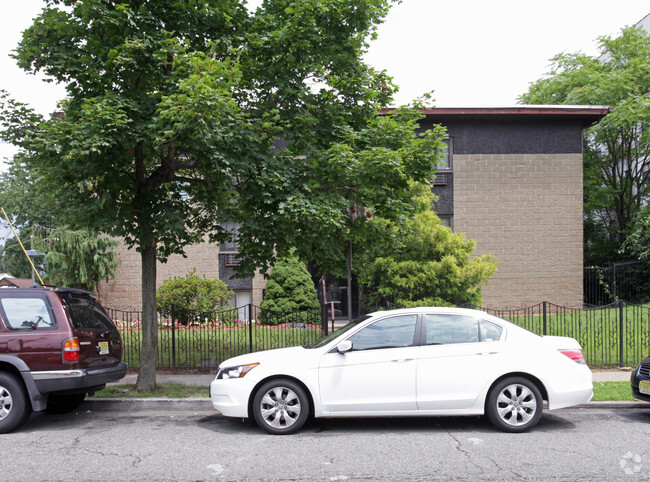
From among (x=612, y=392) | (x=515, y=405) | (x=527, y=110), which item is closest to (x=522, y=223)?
(x=527, y=110)

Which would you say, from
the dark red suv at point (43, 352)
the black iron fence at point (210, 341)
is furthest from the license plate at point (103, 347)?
the black iron fence at point (210, 341)

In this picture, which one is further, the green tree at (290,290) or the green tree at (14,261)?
the green tree at (14,261)

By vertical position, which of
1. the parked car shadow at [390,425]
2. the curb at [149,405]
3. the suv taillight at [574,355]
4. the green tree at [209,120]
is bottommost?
the curb at [149,405]

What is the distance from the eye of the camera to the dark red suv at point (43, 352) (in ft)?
22.5

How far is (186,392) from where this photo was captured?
9.14 metres

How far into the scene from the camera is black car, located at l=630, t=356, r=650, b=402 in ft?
23.8

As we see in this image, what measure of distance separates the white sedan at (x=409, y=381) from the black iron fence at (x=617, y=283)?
16.2m

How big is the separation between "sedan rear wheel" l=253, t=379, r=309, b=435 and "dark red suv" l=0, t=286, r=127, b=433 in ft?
7.99

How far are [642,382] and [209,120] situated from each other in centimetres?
696

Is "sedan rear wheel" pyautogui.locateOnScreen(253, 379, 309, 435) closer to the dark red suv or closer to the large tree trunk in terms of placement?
the dark red suv

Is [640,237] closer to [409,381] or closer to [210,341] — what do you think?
[210,341]

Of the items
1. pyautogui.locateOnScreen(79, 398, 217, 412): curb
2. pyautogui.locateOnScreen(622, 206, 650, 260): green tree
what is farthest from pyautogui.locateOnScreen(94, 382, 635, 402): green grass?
pyautogui.locateOnScreen(622, 206, 650, 260): green tree

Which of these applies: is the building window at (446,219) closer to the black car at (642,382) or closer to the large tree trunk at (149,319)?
the black car at (642,382)

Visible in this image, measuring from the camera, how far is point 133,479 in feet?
16.5
